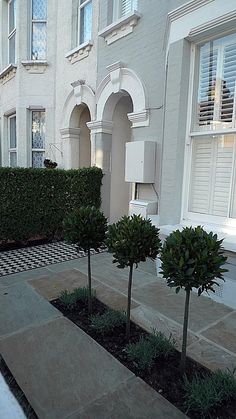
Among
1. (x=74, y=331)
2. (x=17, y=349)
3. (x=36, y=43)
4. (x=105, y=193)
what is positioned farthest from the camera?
(x=36, y=43)

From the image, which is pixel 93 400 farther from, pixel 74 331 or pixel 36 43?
pixel 36 43

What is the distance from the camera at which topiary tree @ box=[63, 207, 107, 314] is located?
2705mm

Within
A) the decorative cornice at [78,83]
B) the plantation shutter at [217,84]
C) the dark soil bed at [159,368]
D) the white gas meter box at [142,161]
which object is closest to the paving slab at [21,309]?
the dark soil bed at [159,368]

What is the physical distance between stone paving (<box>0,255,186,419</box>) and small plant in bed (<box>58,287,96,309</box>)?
14 cm

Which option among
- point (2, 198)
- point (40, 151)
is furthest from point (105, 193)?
point (40, 151)

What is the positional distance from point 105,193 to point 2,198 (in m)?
2.11

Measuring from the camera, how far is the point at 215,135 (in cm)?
331

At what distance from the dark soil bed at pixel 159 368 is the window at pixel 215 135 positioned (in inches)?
65.6

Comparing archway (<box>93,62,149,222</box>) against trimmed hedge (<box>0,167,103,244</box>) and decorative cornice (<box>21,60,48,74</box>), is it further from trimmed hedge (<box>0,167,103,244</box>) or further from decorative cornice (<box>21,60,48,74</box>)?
decorative cornice (<box>21,60,48,74</box>)

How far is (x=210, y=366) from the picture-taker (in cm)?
213

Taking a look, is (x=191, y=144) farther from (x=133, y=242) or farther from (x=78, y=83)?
(x=78, y=83)

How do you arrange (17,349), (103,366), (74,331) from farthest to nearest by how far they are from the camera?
1. (74,331)
2. (17,349)
3. (103,366)

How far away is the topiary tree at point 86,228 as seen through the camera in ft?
8.87

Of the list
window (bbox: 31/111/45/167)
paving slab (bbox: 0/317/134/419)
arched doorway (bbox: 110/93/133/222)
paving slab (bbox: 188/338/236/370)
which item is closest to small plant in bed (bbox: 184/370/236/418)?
paving slab (bbox: 188/338/236/370)
